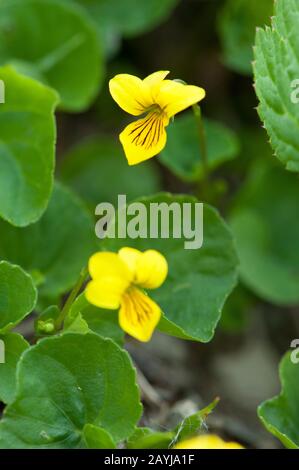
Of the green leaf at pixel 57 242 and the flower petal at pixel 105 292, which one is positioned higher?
the flower petal at pixel 105 292

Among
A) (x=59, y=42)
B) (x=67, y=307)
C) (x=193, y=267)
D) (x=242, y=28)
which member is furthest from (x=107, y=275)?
(x=242, y=28)

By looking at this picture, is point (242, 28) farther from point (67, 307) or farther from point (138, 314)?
point (138, 314)

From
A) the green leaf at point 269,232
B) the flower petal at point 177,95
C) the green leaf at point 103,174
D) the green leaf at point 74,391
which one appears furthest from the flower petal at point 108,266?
the green leaf at point 103,174

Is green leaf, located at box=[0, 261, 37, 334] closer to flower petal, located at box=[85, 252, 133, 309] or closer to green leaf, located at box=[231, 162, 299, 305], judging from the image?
flower petal, located at box=[85, 252, 133, 309]

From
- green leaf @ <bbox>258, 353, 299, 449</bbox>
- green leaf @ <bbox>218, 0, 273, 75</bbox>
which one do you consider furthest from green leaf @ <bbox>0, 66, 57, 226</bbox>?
green leaf @ <bbox>218, 0, 273, 75</bbox>

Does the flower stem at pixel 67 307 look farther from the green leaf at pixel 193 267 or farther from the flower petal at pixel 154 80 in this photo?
the flower petal at pixel 154 80

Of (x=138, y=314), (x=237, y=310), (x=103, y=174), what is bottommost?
(x=237, y=310)

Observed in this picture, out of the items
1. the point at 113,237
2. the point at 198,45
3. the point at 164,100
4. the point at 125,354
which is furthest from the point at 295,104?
the point at 198,45
